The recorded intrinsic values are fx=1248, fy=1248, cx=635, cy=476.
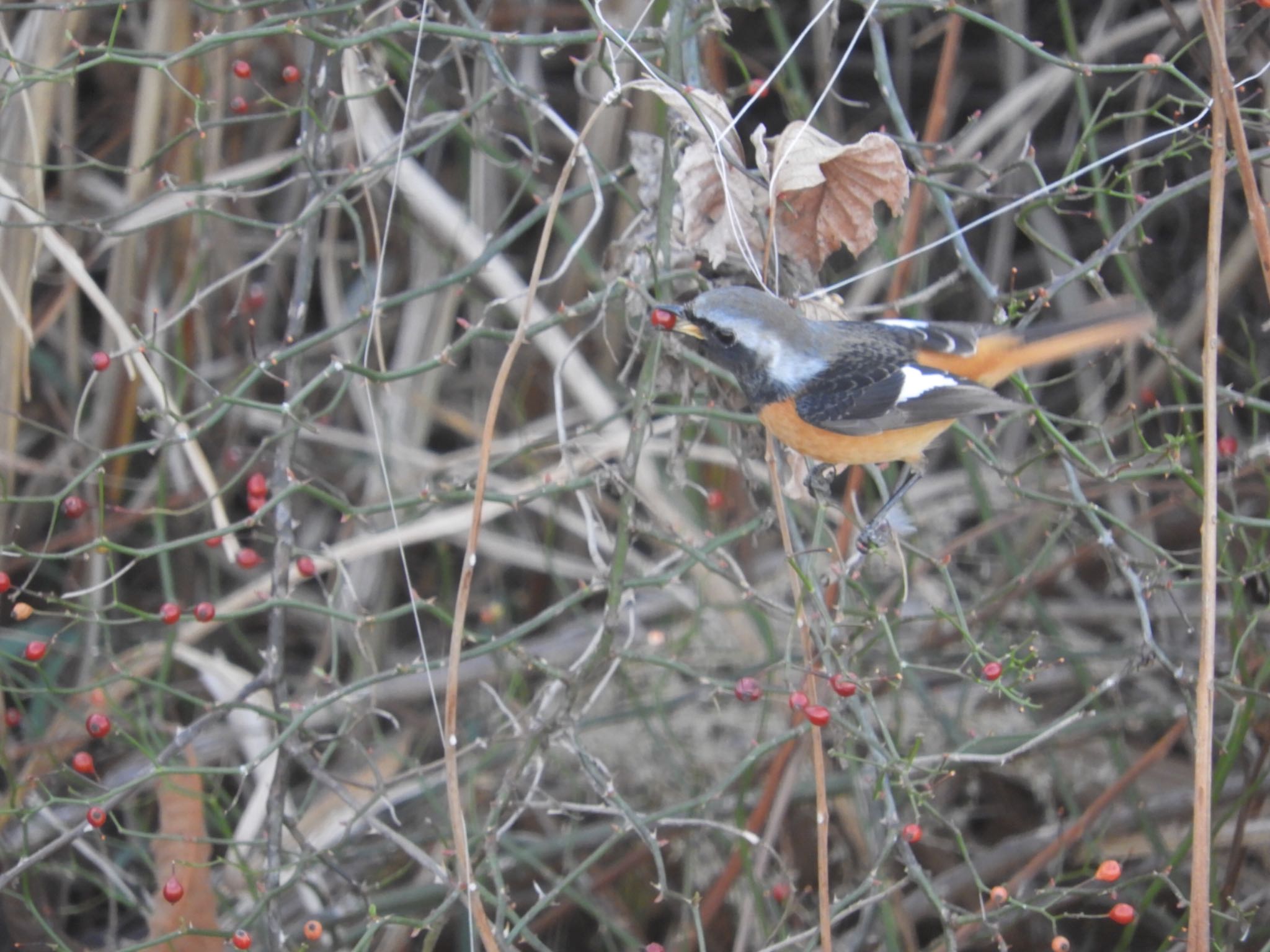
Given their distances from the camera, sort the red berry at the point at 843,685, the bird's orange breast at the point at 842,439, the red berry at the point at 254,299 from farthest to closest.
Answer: the red berry at the point at 254,299, the bird's orange breast at the point at 842,439, the red berry at the point at 843,685

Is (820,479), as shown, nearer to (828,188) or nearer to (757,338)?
(757,338)

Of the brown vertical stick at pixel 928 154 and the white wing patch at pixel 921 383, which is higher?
the brown vertical stick at pixel 928 154

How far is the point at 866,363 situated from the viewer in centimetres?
300

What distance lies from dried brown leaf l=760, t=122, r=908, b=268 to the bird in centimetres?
19

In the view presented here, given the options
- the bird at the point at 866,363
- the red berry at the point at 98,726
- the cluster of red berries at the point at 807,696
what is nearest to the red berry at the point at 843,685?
the cluster of red berries at the point at 807,696

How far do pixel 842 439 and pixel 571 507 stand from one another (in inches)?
75.1

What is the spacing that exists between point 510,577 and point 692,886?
58.2 inches

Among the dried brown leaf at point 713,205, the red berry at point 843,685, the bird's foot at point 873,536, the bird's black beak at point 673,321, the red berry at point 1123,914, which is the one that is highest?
the dried brown leaf at point 713,205

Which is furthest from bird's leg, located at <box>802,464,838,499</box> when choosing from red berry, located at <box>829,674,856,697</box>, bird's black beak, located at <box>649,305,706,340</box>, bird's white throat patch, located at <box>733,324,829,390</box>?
red berry, located at <box>829,674,856,697</box>

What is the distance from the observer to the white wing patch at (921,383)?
9.37 feet

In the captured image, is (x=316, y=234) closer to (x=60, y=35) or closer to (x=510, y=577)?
(x=60, y=35)

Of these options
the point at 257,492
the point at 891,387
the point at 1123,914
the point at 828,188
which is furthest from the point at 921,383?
the point at 257,492

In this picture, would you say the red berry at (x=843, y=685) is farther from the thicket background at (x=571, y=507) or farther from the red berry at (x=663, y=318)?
the red berry at (x=663, y=318)

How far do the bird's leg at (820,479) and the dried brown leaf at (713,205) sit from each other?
0.56 metres
